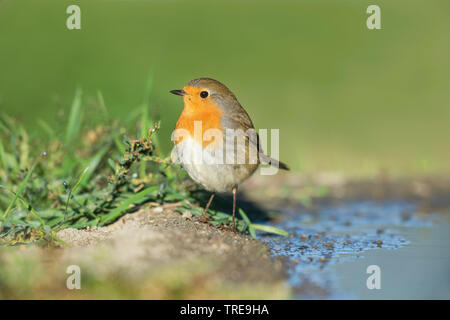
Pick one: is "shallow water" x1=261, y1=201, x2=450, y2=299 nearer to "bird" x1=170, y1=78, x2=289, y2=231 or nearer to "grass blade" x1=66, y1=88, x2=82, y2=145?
"bird" x1=170, y1=78, x2=289, y2=231

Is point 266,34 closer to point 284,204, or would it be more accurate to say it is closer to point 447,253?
point 284,204

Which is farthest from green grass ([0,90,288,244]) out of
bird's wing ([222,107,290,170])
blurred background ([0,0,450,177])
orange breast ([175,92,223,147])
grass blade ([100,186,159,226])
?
bird's wing ([222,107,290,170])

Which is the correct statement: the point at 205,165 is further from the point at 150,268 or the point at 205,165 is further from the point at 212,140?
the point at 150,268

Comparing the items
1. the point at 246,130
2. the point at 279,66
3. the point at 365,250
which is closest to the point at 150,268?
the point at 246,130

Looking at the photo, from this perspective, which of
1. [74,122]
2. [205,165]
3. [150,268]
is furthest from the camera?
[74,122]

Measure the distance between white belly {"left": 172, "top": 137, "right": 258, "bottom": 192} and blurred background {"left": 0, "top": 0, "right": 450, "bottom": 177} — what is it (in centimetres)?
133

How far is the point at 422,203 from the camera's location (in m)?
6.00

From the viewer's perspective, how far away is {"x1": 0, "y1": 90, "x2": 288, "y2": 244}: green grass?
408 cm

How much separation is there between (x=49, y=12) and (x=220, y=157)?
10.8 m

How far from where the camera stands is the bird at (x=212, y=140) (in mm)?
3866

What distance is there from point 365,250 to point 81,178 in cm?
206

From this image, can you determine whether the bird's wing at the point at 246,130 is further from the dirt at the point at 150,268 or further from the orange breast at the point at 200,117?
the dirt at the point at 150,268

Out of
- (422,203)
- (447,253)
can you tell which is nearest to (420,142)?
(422,203)

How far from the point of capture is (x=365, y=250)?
4.08 m
